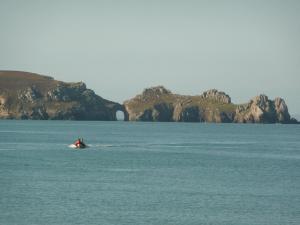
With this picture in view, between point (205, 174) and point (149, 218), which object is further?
point (205, 174)

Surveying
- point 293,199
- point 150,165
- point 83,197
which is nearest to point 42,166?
point 150,165

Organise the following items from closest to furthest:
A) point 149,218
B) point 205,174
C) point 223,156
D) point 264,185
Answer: point 149,218
point 264,185
point 205,174
point 223,156

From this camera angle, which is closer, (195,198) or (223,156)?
(195,198)

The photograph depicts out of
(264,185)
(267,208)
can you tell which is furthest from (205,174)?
(267,208)

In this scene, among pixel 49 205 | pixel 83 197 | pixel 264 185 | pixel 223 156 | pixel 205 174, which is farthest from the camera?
pixel 223 156

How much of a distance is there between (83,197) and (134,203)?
6340 mm

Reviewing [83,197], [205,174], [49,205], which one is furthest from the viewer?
[205,174]

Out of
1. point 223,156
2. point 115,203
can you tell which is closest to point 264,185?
point 115,203

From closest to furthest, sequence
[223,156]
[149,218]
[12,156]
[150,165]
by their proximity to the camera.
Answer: [149,218]
[150,165]
[12,156]
[223,156]

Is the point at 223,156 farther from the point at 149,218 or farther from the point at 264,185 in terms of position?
the point at 149,218

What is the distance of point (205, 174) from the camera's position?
109188 millimetres

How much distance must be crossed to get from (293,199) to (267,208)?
7432mm

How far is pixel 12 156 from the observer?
134750mm

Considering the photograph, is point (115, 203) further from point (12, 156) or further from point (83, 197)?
point (12, 156)
